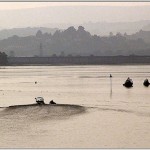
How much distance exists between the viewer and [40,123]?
157 ft

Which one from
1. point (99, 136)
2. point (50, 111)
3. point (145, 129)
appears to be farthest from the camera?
point (50, 111)

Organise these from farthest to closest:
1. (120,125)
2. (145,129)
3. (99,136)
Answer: (120,125) < (145,129) < (99,136)

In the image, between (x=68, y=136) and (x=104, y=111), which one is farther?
(x=104, y=111)

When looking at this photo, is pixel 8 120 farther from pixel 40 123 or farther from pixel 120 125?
pixel 120 125

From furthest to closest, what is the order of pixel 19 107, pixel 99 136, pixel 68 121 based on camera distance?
pixel 19 107 → pixel 68 121 → pixel 99 136

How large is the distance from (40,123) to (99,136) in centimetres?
1001

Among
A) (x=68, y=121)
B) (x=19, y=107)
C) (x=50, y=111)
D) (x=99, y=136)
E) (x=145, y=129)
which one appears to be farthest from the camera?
(x=19, y=107)

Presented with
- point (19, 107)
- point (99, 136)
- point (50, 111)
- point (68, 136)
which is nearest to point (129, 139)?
point (99, 136)

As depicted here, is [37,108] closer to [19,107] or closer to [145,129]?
[19,107]

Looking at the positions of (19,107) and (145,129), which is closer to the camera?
(145,129)

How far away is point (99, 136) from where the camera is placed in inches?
1561

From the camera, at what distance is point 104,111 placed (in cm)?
5781

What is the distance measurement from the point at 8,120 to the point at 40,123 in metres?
4.28

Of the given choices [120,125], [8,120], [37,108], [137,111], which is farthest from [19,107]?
[120,125]
